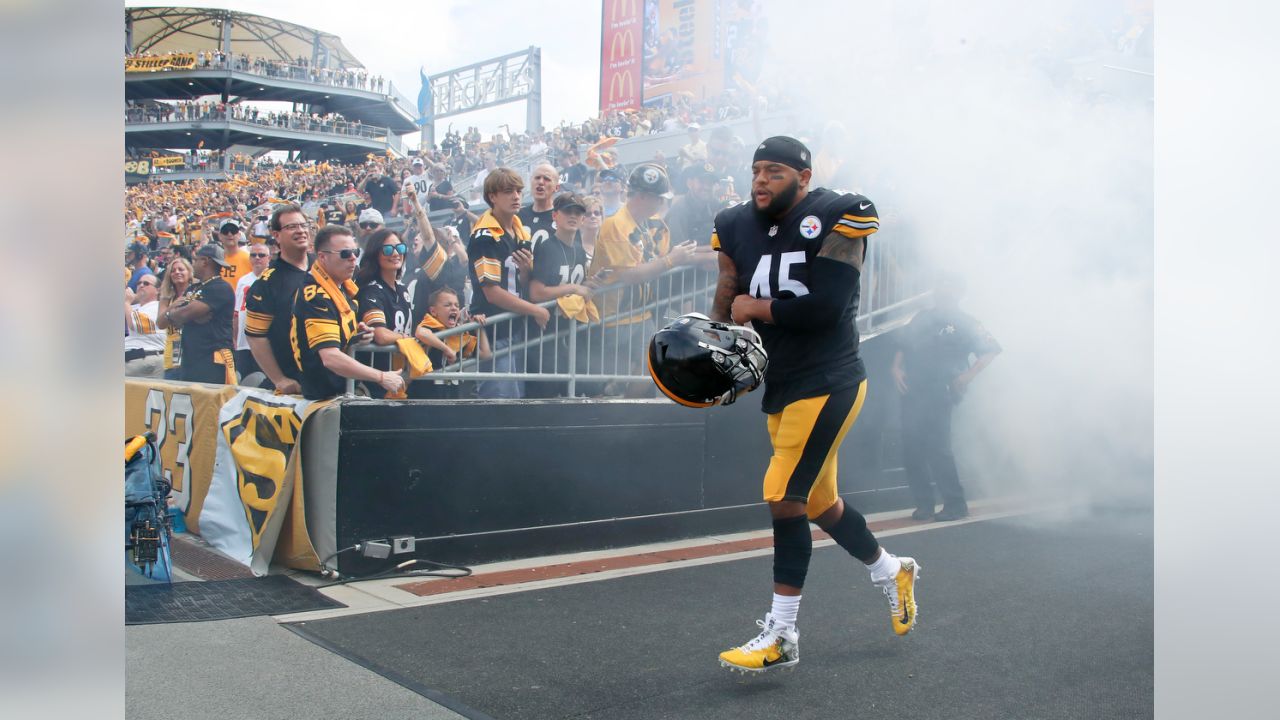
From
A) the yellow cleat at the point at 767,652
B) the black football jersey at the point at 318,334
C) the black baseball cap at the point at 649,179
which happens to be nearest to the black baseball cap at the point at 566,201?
the black baseball cap at the point at 649,179

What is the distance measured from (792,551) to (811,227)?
1121 mm

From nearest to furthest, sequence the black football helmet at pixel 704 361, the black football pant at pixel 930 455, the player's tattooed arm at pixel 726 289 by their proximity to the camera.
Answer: the black football helmet at pixel 704 361 → the player's tattooed arm at pixel 726 289 → the black football pant at pixel 930 455

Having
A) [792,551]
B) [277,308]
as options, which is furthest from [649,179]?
[792,551]

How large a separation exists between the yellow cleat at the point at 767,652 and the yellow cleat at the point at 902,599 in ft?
1.67

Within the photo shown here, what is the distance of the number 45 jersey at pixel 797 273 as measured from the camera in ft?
10.5

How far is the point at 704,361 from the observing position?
9.32 feet

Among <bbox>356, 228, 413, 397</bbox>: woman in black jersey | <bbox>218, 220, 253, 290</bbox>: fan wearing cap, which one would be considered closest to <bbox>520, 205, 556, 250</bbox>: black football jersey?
<bbox>356, 228, 413, 397</bbox>: woman in black jersey

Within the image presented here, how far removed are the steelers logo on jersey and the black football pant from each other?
380cm

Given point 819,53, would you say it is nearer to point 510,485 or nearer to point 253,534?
point 510,485

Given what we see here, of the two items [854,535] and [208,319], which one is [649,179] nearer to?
[208,319]

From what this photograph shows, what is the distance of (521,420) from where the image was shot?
5.17 m

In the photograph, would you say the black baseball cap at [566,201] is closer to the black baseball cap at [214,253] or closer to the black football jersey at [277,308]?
the black football jersey at [277,308]
